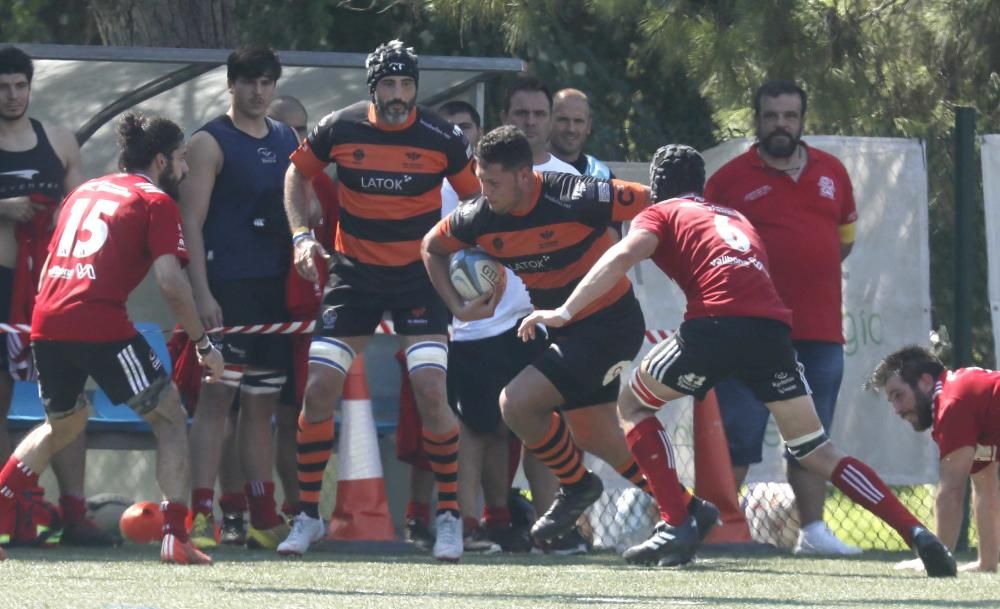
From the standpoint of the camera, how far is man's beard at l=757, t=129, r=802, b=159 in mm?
9281

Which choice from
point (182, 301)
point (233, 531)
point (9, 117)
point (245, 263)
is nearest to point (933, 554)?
point (182, 301)

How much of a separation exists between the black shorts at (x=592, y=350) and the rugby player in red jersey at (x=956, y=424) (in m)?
1.10

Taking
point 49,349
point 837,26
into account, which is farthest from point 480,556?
point 837,26

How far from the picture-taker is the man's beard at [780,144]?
365 inches

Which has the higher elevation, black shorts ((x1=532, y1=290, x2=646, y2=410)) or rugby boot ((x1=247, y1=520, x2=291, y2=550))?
black shorts ((x1=532, y1=290, x2=646, y2=410))

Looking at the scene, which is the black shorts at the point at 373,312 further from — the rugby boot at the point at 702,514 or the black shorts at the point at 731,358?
the rugby boot at the point at 702,514

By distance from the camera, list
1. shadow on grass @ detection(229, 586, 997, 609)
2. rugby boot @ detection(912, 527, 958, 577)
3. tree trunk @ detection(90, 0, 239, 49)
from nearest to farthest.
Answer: shadow on grass @ detection(229, 586, 997, 609) < rugby boot @ detection(912, 527, 958, 577) < tree trunk @ detection(90, 0, 239, 49)

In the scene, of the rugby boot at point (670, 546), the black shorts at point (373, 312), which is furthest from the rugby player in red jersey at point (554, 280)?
the black shorts at point (373, 312)

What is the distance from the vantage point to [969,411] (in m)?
7.97

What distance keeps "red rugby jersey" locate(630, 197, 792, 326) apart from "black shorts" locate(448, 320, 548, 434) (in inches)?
54.9

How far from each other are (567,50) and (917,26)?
2.70 meters

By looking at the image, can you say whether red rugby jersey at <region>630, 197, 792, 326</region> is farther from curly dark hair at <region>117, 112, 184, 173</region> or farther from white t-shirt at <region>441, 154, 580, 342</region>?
curly dark hair at <region>117, 112, 184, 173</region>

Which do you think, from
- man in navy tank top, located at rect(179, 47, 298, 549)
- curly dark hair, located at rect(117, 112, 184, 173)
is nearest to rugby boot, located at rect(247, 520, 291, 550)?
man in navy tank top, located at rect(179, 47, 298, 549)

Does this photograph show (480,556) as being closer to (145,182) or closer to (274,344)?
(274,344)
